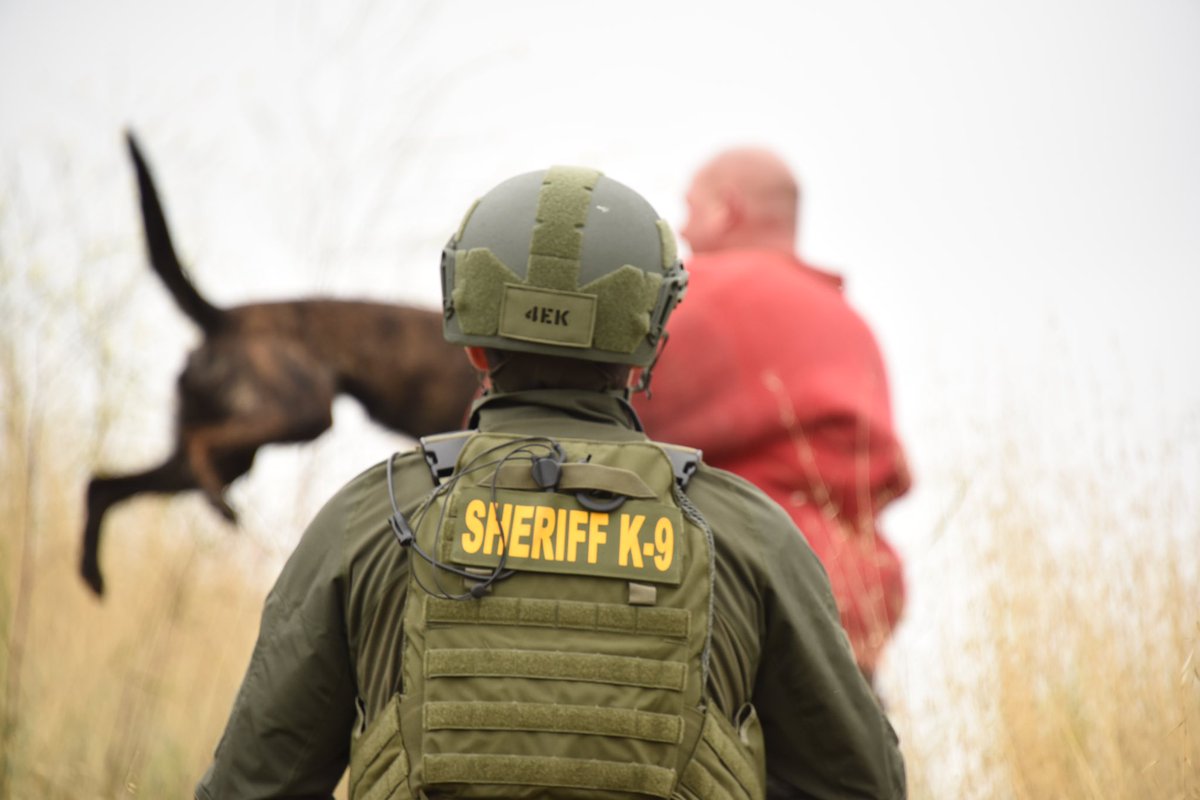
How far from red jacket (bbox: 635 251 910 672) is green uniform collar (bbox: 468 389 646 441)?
5.47 feet

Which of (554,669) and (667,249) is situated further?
(667,249)

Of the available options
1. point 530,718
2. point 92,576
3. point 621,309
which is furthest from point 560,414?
point 92,576

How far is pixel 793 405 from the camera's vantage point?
11.1 feet

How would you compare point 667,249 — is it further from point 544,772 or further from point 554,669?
point 544,772

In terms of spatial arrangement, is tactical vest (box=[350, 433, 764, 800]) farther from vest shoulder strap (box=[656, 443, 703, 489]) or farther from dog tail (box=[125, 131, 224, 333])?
dog tail (box=[125, 131, 224, 333])

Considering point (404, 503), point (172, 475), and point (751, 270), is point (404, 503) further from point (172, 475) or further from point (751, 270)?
point (172, 475)

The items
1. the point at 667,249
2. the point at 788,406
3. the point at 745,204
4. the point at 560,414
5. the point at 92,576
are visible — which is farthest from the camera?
the point at 92,576

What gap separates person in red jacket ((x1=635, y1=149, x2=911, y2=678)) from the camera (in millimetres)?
3348

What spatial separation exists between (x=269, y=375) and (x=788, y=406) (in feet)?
5.39

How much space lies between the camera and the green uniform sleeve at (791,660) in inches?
61.1

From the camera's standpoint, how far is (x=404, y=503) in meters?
1.58

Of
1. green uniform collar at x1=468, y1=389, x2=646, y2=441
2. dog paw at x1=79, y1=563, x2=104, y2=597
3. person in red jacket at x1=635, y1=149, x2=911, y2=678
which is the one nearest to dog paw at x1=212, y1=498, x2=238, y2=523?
dog paw at x1=79, y1=563, x2=104, y2=597

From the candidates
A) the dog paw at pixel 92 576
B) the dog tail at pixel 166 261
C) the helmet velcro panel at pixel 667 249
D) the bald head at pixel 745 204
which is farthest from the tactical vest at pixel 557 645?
the dog paw at pixel 92 576

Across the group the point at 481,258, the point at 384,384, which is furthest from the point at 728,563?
the point at 384,384
